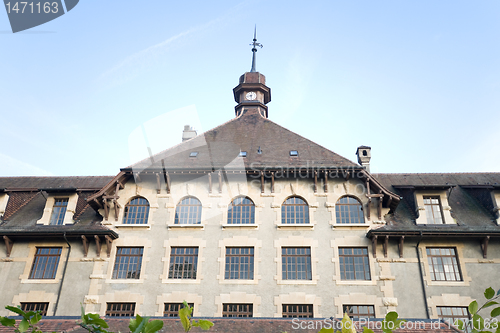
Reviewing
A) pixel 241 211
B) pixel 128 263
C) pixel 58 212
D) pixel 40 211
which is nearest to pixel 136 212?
pixel 128 263

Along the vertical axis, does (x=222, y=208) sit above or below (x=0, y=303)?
above

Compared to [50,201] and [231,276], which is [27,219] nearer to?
[50,201]

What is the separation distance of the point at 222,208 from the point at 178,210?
2260 millimetres

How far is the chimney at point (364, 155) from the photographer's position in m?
24.5

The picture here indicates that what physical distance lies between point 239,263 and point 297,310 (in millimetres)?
3377

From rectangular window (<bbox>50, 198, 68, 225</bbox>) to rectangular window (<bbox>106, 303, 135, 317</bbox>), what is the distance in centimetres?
554

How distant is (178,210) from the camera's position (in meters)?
20.9

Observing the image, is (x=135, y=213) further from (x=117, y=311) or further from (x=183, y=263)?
(x=117, y=311)

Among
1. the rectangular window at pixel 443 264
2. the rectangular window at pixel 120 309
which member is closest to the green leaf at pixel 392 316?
the rectangular window at pixel 120 309

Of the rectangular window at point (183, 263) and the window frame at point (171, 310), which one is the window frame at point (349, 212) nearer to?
the rectangular window at point (183, 263)

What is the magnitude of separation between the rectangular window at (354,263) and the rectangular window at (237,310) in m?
4.47

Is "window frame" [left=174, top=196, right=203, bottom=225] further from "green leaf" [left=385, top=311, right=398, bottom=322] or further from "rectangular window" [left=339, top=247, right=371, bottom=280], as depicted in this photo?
"green leaf" [left=385, top=311, right=398, bottom=322]

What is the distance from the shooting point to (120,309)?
61.2 ft

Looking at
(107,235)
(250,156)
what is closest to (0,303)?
(107,235)
